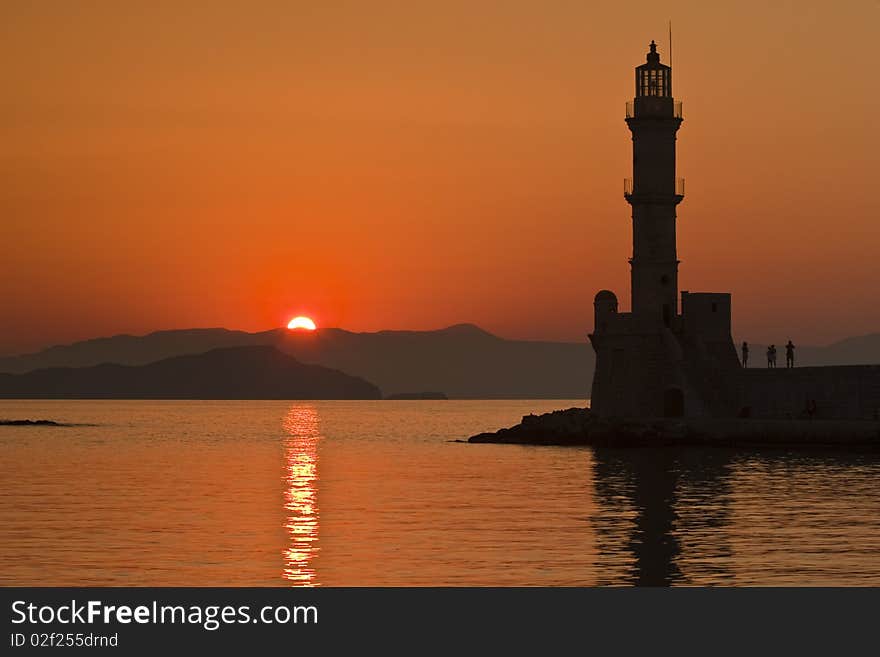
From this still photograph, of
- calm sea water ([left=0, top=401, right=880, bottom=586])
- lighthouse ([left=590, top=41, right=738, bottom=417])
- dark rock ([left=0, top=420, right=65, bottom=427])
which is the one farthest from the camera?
dark rock ([left=0, top=420, right=65, bottom=427])

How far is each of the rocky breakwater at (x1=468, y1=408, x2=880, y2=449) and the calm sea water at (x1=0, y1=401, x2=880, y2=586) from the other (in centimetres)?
66

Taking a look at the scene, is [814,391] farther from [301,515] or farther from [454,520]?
[301,515]

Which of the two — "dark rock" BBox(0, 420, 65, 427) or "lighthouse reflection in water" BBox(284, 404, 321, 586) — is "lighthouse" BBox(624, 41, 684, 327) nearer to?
"lighthouse reflection in water" BBox(284, 404, 321, 586)

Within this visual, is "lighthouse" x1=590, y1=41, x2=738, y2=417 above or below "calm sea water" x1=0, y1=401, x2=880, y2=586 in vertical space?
above

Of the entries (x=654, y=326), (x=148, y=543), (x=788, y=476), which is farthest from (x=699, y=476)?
(x=148, y=543)

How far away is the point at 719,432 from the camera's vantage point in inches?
2485

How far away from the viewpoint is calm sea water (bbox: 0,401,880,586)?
26047 mm

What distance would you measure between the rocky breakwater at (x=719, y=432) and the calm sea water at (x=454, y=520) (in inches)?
26.1

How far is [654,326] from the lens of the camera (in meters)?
65.0

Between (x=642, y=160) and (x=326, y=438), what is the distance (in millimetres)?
44772

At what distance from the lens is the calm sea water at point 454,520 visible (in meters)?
26.0

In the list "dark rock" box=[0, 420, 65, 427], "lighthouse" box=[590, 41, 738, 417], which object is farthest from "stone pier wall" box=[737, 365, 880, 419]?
"dark rock" box=[0, 420, 65, 427]

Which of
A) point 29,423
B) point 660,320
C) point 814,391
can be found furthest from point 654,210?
point 29,423
